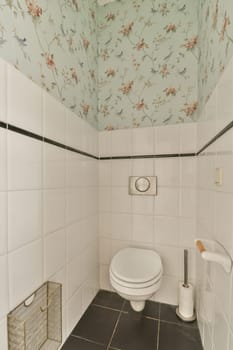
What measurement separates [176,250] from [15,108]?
1.47 meters

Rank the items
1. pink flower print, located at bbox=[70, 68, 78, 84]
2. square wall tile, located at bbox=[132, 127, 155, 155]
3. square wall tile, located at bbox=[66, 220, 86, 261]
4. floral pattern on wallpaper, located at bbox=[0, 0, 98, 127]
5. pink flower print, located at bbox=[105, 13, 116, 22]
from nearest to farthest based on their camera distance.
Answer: floral pattern on wallpaper, located at bbox=[0, 0, 98, 127], square wall tile, located at bbox=[66, 220, 86, 261], pink flower print, located at bbox=[70, 68, 78, 84], square wall tile, located at bbox=[132, 127, 155, 155], pink flower print, located at bbox=[105, 13, 116, 22]

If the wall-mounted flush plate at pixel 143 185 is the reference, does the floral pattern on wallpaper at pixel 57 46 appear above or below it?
above

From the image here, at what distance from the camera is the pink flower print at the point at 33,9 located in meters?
0.86

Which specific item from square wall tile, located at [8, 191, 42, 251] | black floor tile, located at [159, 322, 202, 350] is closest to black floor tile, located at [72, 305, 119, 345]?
black floor tile, located at [159, 322, 202, 350]

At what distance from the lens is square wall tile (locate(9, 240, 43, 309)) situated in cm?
74

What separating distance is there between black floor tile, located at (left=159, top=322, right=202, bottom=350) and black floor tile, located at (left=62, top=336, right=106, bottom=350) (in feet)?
1.29

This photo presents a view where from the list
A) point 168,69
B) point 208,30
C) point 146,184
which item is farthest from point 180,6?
point 146,184

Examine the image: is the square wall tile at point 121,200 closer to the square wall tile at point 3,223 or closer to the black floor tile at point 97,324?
the black floor tile at point 97,324

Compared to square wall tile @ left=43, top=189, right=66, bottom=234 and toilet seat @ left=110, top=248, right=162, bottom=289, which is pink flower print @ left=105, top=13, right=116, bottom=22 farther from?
toilet seat @ left=110, top=248, right=162, bottom=289

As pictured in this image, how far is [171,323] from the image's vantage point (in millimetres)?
1238

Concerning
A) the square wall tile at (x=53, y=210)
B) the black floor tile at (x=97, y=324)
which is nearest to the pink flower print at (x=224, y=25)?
the square wall tile at (x=53, y=210)

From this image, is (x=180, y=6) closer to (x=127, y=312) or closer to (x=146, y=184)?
(x=146, y=184)

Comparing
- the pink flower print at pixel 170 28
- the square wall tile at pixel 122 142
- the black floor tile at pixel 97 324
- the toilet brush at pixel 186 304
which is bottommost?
the black floor tile at pixel 97 324

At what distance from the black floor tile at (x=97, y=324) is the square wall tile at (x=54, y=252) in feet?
1.72
